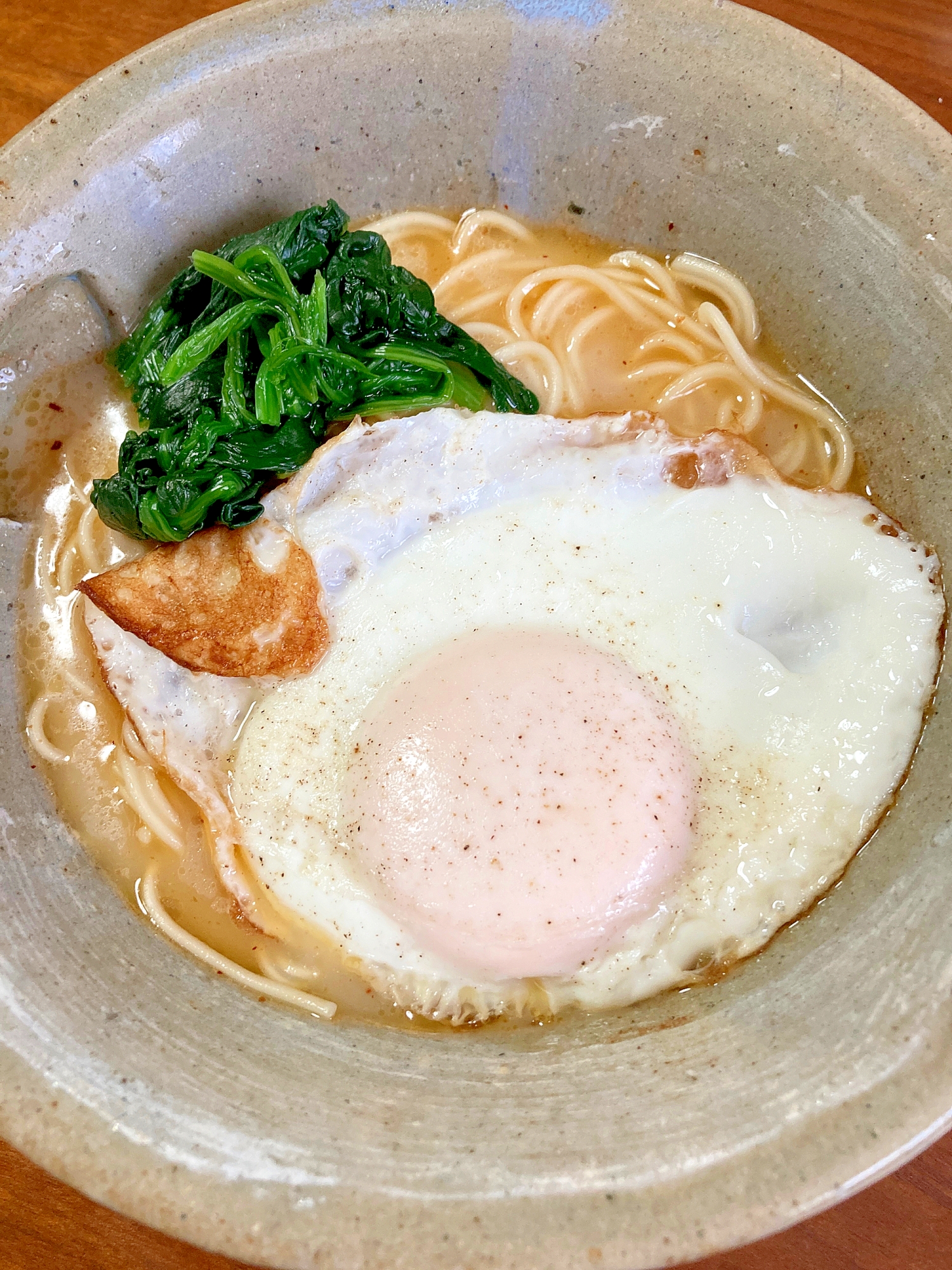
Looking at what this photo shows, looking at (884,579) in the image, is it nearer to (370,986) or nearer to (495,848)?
(495,848)

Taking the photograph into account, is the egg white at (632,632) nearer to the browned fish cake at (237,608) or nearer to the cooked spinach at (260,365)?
the browned fish cake at (237,608)

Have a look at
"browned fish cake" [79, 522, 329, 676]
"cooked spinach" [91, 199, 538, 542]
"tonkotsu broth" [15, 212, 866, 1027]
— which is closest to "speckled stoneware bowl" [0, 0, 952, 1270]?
"tonkotsu broth" [15, 212, 866, 1027]

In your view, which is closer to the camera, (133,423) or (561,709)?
(561,709)

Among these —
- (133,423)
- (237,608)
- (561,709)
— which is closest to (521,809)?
(561,709)

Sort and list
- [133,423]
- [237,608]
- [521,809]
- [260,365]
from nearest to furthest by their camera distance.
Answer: [521,809], [237,608], [260,365], [133,423]

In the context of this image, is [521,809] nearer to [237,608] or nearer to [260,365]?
[237,608]

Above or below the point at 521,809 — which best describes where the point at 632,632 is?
above

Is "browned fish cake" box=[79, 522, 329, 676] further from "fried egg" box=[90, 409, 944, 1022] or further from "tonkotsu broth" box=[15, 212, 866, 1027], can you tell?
"tonkotsu broth" box=[15, 212, 866, 1027]

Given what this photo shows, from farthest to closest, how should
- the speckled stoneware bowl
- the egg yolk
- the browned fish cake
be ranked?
the browned fish cake, the egg yolk, the speckled stoneware bowl
